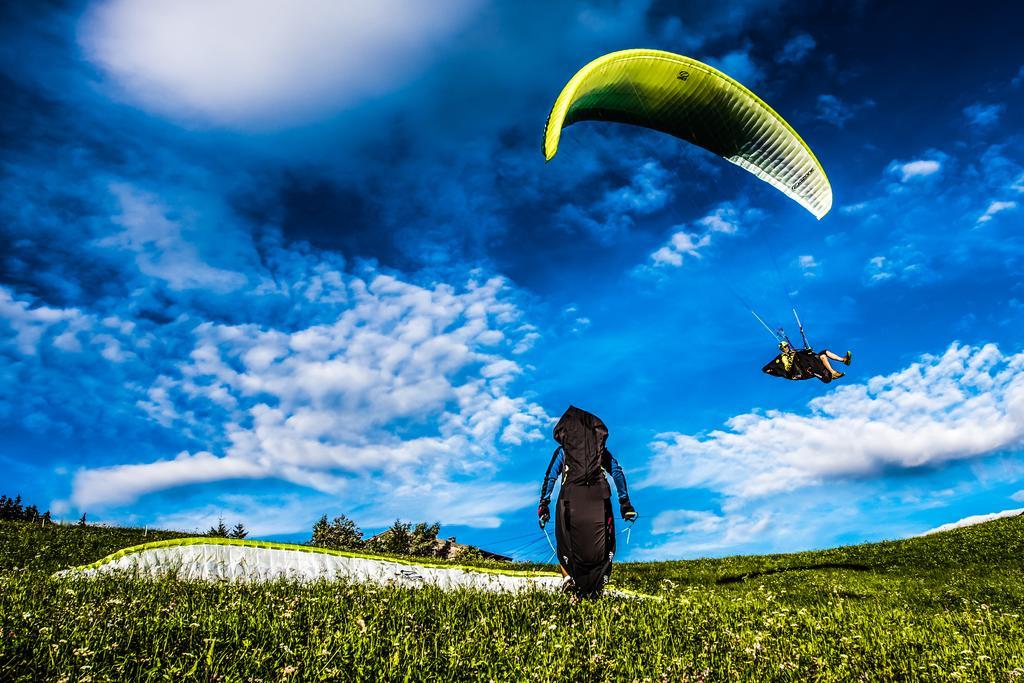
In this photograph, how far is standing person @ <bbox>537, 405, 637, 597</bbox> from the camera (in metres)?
9.61

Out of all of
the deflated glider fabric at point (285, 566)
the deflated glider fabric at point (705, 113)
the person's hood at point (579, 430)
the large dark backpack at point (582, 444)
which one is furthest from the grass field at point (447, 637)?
the deflated glider fabric at point (705, 113)

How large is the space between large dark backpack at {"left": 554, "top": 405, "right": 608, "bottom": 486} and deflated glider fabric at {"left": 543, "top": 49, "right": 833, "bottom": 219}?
27.6ft

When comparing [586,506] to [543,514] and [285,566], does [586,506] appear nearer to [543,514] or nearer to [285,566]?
[543,514]

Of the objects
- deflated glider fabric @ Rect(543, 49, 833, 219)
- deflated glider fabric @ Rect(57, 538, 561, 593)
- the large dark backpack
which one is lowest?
deflated glider fabric @ Rect(57, 538, 561, 593)

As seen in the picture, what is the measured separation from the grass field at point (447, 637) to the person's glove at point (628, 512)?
1228mm

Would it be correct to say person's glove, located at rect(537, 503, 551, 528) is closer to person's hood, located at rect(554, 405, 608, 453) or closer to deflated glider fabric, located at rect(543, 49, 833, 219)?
person's hood, located at rect(554, 405, 608, 453)

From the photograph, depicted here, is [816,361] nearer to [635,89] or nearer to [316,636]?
[635,89]

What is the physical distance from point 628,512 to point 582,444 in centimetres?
130

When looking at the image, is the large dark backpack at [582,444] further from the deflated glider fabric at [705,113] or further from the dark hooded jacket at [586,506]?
the deflated glider fabric at [705,113]

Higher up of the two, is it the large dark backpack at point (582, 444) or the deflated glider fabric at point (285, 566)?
the large dark backpack at point (582, 444)

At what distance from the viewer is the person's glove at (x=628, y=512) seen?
9.77 m

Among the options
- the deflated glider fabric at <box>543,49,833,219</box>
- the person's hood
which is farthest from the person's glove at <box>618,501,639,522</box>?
the deflated glider fabric at <box>543,49,833,219</box>

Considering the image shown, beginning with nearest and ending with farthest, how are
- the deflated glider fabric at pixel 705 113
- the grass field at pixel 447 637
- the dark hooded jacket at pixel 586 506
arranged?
the grass field at pixel 447 637, the dark hooded jacket at pixel 586 506, the deflated glider fabric at pixel 705 113

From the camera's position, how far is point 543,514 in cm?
1000
